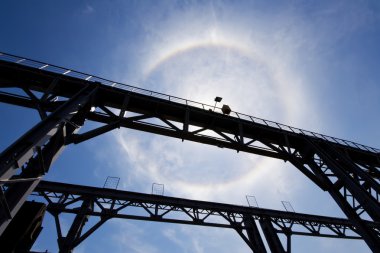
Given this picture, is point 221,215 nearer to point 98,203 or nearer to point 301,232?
point 301,232

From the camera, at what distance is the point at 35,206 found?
448cm

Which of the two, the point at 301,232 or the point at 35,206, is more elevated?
the point at 301,232

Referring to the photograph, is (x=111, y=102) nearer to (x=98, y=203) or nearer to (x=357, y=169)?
(x=98, y=203)

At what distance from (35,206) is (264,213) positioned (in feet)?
48.1

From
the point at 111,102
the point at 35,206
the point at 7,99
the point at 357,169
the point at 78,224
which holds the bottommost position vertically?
the point at 35,206

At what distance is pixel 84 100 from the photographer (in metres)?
6.77

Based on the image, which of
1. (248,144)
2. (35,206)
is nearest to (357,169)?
(248,144)

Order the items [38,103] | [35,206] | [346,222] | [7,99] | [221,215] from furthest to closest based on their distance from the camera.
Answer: [346,222] → [221,215] → [7,99] → [38,103] → [35,206]

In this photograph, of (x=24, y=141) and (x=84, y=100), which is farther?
(x=84, y=100)

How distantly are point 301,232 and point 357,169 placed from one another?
9709 mm

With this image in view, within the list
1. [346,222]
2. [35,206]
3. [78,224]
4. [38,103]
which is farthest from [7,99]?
[346,222]

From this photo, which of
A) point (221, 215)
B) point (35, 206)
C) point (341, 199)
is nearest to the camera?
point (35, 206)

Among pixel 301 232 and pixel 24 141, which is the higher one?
pixel 301 232

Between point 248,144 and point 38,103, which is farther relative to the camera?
point 248,144
